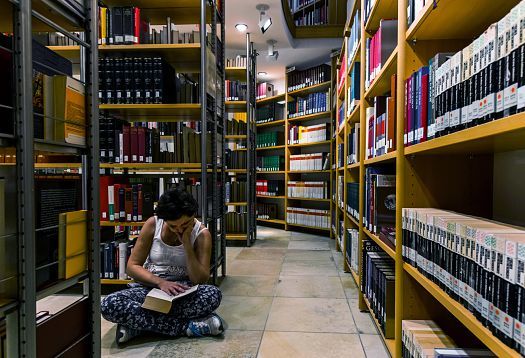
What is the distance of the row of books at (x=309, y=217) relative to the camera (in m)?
5.20

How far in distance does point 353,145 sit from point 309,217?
255cm

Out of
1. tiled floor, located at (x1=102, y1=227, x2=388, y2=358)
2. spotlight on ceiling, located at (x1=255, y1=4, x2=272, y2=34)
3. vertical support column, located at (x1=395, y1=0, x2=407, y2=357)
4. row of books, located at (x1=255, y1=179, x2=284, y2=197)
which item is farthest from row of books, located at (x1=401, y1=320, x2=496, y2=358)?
row of books, located at (x1=255, y1=179, x2=284, y2=197)

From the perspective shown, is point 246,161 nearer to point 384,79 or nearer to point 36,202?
point 384,79

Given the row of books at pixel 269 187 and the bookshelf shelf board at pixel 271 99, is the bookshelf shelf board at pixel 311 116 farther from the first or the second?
the row of books at pixel 269 187

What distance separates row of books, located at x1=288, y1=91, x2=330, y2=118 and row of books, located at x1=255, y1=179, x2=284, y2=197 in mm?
1140

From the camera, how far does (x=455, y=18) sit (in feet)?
3.95

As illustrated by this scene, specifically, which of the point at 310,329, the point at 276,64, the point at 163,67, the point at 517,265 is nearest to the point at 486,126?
the point at 517,265

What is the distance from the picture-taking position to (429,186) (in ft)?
4.57

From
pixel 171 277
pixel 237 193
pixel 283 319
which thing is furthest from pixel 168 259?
pixel 237 193

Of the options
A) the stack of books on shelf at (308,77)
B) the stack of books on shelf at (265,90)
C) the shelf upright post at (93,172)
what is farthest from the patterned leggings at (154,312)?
the stack of books on shelf at (265,90)

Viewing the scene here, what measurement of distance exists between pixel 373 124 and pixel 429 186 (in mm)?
814

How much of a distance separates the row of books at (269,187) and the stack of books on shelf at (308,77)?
1.56 metres

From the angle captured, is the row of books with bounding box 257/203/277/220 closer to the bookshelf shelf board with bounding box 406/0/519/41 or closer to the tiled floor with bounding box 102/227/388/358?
the tiled floor with bounding box 102/227/388/358

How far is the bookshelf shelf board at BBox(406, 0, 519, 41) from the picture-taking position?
1096mm
